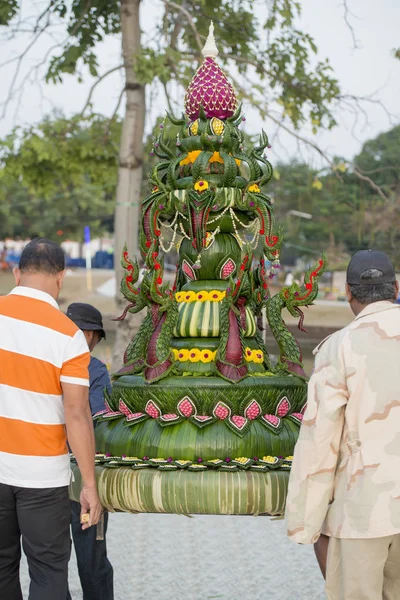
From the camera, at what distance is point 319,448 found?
2.42 m

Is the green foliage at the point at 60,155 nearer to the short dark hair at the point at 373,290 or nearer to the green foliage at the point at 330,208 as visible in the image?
the short dark hair at the point at 373,290

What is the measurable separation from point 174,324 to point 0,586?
1292 mm

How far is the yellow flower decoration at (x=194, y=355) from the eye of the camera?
3365 mm

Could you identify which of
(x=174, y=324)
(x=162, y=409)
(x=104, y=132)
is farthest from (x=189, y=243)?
(x=104, y=132)

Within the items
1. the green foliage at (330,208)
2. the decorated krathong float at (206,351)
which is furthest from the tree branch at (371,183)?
the green foliage at (330,208)

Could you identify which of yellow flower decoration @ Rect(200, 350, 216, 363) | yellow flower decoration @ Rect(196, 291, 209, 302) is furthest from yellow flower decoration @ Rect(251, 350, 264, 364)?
yellow flower decoration @ Rect(196, 291, 209, 302)

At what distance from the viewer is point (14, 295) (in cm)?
279

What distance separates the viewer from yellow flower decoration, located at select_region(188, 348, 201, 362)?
3.37m

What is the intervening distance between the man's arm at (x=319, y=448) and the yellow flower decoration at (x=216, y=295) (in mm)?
1088

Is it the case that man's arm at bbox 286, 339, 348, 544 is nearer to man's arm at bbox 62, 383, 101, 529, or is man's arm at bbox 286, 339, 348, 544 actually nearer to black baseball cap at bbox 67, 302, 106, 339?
man's arm at bbox 62, 383, 101, 529

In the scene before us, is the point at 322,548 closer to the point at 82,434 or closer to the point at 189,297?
the point at 82,434

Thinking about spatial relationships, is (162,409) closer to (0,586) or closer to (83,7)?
(0,586)

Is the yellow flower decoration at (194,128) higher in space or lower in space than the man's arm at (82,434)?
higher

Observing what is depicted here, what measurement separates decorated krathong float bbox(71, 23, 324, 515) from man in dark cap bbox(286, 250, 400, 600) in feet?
1.69
